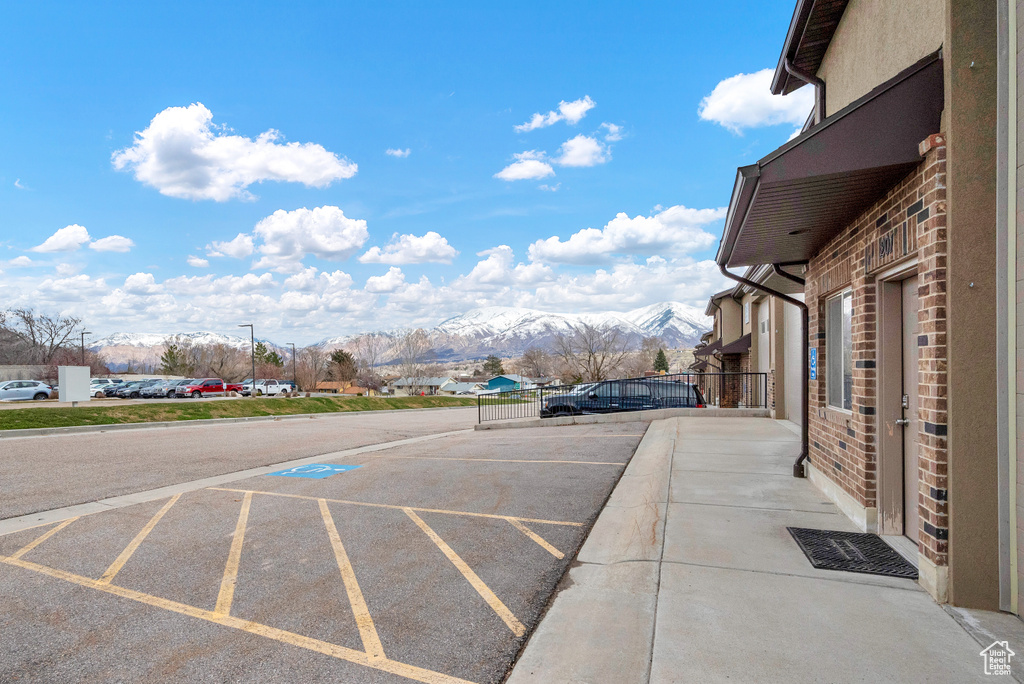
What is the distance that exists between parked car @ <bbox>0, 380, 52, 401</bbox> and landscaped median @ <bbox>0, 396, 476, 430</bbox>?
1229cm

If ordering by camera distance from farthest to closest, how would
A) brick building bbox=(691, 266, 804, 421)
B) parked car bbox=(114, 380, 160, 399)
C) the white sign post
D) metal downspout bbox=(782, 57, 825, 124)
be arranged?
parked car bbox=(114, 380, 160, 399)
the white sign post
brick building bbox=(691, 266, 804, 421)
metal downspout bbox=(782, 57, 825, 124)

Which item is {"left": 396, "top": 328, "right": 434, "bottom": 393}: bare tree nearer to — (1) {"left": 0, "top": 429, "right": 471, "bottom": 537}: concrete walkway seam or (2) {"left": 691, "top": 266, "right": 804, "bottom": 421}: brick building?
(2) {"left": 691, "top": 266, "right": 804, "bottom": 421}: brick building

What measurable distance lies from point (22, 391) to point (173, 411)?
16558mm

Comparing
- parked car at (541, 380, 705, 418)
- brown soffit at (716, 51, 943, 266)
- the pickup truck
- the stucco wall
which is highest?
the stucco wall

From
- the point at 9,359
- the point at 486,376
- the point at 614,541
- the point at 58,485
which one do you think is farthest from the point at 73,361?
the point at 486,376

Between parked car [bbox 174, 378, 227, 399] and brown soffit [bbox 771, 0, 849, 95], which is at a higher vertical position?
brown soffit [bbox 771, 0, 849, 95]

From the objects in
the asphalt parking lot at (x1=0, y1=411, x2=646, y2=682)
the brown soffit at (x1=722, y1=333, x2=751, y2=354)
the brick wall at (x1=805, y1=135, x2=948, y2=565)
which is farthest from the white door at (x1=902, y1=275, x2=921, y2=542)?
the brown soffit at (x1=722, y1=333, x2=751, y2=354)

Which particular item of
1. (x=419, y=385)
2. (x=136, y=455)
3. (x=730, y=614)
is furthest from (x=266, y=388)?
(x=730, y=614)

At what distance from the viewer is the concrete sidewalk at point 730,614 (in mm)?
3094

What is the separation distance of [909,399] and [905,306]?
82cm

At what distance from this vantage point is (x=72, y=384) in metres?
22.8

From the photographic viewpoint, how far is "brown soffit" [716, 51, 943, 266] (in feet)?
12.7

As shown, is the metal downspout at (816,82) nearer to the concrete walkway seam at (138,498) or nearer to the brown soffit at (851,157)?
the brown soffit at (851,157)

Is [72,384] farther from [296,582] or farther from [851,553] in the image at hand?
[851,553]
